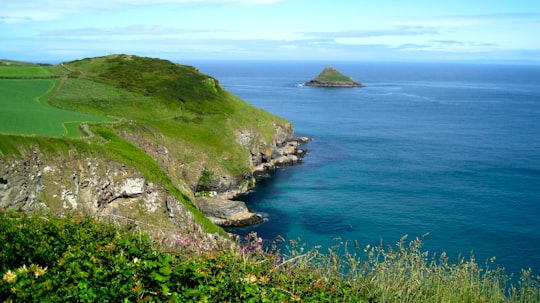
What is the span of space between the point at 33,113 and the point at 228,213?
2909cm

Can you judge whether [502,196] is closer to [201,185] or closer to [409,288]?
[201,185]

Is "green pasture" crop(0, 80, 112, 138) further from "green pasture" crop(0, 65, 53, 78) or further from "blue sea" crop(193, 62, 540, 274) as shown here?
"blue sea" crop(193, 62, 540, 274)

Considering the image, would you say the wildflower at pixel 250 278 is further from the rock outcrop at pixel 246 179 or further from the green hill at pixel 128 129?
the rock outcrop at pixel 246 179

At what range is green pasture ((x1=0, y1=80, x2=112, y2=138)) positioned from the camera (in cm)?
5085

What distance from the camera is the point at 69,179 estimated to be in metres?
40.6

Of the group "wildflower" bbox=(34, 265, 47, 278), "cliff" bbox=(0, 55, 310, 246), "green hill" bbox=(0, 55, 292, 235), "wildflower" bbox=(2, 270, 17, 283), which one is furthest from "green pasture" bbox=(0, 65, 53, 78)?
"wildflower" bbox=(2, 270, 17, 283)

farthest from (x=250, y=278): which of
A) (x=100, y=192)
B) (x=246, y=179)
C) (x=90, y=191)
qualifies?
(x=246, y=179)

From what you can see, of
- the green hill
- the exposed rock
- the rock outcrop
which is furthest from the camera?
the rock outcrop

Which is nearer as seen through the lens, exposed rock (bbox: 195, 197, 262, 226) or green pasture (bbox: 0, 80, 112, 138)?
green pasture (bbox: 0, 80, 112, 138)

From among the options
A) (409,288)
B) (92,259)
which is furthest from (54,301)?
(409,288)

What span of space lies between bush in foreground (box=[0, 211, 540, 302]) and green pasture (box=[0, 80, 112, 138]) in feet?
128

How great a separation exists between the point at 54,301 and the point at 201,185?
62.8 metres

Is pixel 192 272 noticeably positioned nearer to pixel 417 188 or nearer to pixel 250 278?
pixel 250 278

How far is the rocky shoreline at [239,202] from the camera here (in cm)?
6053
